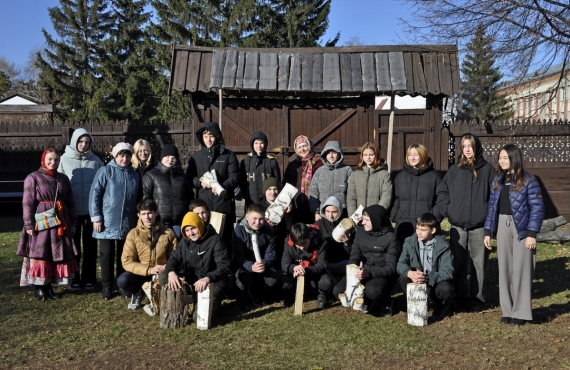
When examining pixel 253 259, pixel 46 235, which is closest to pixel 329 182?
pixel 253 259

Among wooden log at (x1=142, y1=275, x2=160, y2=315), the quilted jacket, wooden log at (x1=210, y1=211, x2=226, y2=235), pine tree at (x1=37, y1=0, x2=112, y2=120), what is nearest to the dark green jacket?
the quilted jacket

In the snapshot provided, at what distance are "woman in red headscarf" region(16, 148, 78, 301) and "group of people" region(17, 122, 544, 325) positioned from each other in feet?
0.04

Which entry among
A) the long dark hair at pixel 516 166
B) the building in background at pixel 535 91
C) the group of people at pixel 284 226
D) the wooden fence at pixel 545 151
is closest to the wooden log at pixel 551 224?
the wooden fence at pixel 545 151

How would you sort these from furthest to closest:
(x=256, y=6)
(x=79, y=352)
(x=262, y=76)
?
(x=256, y=6) < (x=262, y=76) < (x=79, y=352)

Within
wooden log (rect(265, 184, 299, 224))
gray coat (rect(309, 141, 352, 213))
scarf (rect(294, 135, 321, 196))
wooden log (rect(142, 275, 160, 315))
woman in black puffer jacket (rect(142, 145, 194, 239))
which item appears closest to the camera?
wooden log (rect(142, 275, 160, 315))

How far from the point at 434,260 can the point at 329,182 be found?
1.51m

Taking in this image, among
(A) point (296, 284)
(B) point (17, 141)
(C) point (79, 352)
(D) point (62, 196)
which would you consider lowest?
(C) point (79, 352)

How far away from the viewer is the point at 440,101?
1198 centimetres

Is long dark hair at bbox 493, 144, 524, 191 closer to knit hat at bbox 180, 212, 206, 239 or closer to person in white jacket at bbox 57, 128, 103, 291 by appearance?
knit hat at bbox 180, 212, 206, 239

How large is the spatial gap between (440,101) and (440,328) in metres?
7.21

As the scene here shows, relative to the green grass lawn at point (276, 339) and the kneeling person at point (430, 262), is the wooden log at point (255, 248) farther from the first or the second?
the kneeling person at point (430, 262)

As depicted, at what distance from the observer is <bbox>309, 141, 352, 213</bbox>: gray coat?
A: 681cm

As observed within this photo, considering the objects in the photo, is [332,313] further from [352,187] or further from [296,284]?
[352,187]

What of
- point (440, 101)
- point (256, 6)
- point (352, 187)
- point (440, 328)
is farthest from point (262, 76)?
point (256, 6)
